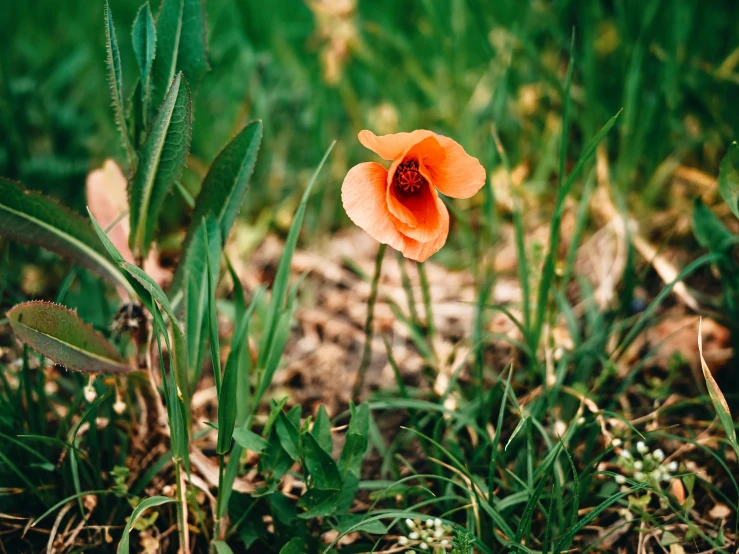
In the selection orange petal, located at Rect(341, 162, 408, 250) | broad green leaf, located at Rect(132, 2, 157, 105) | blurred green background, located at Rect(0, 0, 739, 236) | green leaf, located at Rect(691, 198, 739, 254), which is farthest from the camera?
blurred green background, located at Rect(0, 0, 739, 236)

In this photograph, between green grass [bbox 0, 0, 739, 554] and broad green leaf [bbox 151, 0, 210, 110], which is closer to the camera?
green grass [bbox 0, 0, 739, 554]

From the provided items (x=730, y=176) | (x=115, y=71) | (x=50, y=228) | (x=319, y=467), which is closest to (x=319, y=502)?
(x=319, y=467)

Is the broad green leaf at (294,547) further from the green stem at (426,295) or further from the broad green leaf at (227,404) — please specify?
the green stem at (426,295)

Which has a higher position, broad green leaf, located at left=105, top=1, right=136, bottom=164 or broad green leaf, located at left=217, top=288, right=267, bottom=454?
broad green leaf, located at left=105, top=1, right=136, bottom=164

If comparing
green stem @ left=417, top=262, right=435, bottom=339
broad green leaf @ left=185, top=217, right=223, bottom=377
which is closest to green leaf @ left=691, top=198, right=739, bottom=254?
green stem @ left=417, top=262, right=435, bottom=339

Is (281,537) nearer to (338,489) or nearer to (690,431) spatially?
(338,489)

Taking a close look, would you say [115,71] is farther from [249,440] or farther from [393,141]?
[249,440]

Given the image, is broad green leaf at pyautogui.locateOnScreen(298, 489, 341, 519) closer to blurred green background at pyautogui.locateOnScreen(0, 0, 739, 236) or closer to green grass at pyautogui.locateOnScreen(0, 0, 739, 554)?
green grass at pyautogui.locateOnScreen(0, 0, 739, 554)
